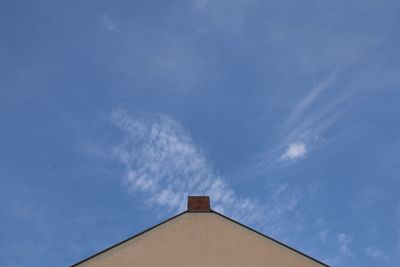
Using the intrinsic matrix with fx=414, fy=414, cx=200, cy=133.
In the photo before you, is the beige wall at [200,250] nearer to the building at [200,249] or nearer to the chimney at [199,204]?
the building at [200,249]

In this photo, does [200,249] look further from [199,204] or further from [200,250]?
[199,204]

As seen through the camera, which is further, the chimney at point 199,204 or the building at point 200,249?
the chimney at point 199,204

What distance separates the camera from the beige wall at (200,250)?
13.9 m

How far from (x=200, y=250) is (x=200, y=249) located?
0.05m

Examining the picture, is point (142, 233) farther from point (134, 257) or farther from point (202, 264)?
point (202, 264)

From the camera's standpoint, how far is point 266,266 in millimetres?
13852

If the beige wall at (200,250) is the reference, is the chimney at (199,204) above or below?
above

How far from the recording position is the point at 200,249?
1434 cm

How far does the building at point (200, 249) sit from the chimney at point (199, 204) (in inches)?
28.3

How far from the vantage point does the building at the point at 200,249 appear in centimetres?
1388

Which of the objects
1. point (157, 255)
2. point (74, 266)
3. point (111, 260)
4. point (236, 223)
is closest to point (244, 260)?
point (236, 223)

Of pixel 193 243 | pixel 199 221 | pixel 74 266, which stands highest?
pixel 199 221

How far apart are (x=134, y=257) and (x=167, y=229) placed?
165 centimetres

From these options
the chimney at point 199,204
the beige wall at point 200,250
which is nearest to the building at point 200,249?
the beige wall at point 200,250
